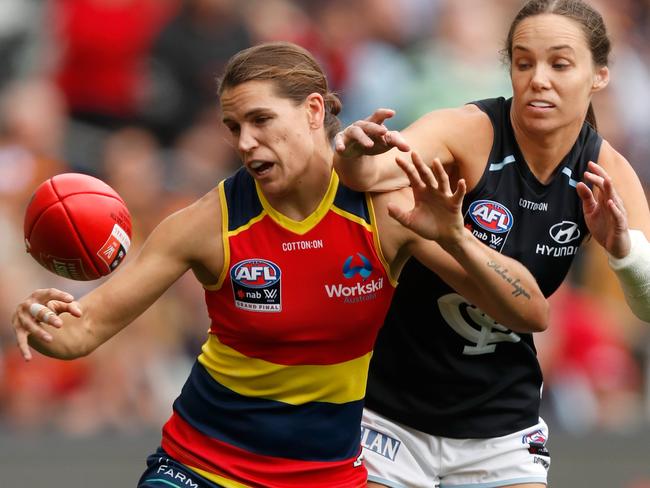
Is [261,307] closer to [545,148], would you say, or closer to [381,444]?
[381,444]

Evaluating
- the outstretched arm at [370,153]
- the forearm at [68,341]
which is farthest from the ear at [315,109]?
the forearm at [68,341]

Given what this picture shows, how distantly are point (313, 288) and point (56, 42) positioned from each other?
5.92 m

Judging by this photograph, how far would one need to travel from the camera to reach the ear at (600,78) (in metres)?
5.10

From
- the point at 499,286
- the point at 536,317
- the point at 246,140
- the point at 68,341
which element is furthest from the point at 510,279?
the point at 68,341

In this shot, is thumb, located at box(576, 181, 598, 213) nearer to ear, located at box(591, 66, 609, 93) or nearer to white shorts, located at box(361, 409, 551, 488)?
ear, located at box(591, 66, 609, 93)

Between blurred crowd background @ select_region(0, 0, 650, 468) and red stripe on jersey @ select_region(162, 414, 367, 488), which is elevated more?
blurred crowd background @ select_region(0, 0, 650, 468)

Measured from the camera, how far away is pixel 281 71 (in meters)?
4.63

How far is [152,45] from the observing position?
10.2 meters

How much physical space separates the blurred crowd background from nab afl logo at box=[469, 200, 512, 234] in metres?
4.02

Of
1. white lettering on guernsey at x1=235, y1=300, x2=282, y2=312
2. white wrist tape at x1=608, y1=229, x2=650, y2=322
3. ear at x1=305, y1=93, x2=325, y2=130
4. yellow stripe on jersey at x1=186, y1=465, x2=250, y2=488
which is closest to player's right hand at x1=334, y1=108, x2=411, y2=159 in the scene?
ear at x1=305, y1=93, x2=325, y2=130

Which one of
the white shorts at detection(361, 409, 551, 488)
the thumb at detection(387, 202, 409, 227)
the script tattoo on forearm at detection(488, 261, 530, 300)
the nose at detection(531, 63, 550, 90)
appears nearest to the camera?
the thumb at detection(387, 202, 409, 227)

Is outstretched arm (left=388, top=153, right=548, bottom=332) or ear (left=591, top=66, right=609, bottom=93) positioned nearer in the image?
outstretched arm (left=388, top=153, right=548, bottom=332)

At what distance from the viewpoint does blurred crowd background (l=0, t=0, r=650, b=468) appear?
8758 mm

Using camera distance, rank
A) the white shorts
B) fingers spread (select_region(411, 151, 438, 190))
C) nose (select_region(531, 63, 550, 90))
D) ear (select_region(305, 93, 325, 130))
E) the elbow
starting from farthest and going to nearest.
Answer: the white shorts
nose (select_region(531, 63, 550, 90))
ear (select_region(305, 93, 325, 130))
the elbow
fingers spread (select_region(411, 151, 438, 190))
